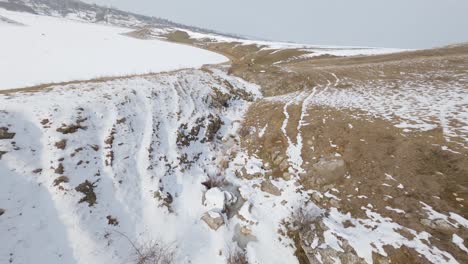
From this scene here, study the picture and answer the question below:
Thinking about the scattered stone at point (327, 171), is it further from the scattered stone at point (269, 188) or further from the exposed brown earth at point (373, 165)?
the scattered stone at point (269, 188)

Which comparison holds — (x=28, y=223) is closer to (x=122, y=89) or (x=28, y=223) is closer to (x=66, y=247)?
(x=66, y=247)

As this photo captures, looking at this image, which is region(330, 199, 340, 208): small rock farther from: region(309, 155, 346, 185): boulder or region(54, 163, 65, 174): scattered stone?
region(54, 163, 65, 174): scattered stone

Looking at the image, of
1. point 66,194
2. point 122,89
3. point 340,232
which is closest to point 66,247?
point 66,194

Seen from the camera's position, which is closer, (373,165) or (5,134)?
(5,134)

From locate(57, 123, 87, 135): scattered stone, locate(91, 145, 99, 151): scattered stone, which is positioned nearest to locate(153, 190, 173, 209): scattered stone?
locate(91, 145, 99, 151): scattered stone

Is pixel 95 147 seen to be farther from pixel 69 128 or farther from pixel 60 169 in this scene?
pixel 60 169

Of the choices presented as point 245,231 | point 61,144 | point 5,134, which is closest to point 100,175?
point 61,144

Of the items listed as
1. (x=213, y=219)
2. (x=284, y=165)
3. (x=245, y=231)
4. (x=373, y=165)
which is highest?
(x=373, y=165)
